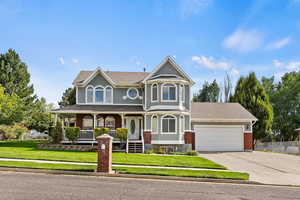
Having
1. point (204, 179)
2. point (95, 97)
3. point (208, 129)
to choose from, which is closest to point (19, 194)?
point (204, 179)

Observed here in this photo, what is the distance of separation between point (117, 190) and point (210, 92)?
5393 cm

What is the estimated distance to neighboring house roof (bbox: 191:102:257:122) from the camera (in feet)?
78.2

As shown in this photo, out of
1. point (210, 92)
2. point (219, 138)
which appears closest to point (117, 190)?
point (219, 138)

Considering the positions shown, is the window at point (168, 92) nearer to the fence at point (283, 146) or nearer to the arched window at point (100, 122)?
the arched window at point (100, 122)

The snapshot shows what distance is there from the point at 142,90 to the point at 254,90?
59.1ft

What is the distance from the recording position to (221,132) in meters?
24.1

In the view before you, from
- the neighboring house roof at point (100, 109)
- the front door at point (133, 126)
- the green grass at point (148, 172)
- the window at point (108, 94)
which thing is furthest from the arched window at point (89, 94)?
the green grass at point (148, 172)

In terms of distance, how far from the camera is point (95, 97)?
23.8 m

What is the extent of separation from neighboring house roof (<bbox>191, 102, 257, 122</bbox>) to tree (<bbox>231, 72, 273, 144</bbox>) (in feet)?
20.6

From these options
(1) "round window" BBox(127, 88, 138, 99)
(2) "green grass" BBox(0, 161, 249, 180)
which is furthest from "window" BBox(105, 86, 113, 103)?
(2) "green grass" BBox(0, 161, 249, 180)

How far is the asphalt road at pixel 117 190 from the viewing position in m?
6.99

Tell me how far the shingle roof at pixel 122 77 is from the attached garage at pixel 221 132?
6900mm

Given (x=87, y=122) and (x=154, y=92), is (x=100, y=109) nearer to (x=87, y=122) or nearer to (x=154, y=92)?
(x=87, y=122)

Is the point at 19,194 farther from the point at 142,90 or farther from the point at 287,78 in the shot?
the point at 287,78
